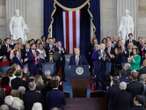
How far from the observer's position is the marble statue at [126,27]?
24781mm

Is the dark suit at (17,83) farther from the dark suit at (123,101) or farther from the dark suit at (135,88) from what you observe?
the dark suit at (135,88)

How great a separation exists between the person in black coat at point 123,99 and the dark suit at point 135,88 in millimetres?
138

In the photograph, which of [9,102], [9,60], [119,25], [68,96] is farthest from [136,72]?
[119,25]

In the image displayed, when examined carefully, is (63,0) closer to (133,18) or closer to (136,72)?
(133,18)

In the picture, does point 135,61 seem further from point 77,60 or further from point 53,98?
point 53,98

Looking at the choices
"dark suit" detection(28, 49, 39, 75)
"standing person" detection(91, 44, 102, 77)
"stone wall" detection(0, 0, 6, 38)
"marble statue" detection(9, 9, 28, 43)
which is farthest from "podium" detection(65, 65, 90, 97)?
"stone wall" detection(0, 0, 6, 38)

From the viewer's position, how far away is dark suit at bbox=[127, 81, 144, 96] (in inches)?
639

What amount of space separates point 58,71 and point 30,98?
6.28m

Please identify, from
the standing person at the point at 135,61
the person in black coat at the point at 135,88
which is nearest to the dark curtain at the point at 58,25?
the standing person at the point at 135,61

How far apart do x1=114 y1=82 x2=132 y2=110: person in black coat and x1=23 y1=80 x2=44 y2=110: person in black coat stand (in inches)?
71.7

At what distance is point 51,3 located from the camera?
26.2 m

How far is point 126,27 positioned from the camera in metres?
24.8

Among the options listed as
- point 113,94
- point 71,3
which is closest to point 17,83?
point 113,94

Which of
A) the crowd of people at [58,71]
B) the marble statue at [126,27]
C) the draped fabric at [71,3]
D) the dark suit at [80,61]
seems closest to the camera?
the crowd of people at [58,71]
